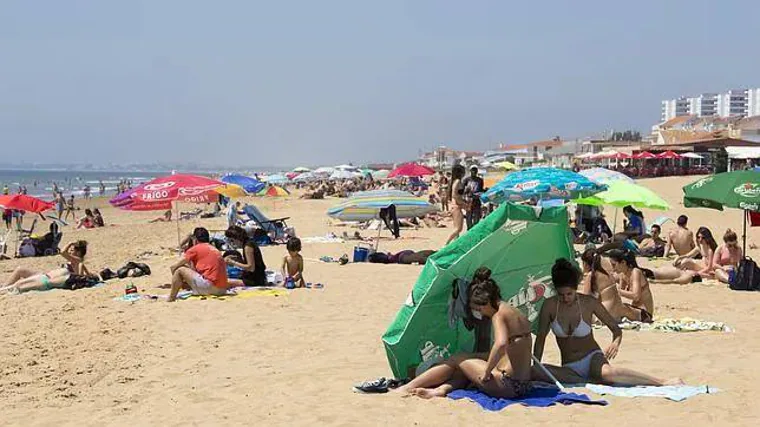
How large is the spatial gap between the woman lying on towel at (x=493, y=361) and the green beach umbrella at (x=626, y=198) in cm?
817

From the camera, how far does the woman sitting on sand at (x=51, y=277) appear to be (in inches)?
428

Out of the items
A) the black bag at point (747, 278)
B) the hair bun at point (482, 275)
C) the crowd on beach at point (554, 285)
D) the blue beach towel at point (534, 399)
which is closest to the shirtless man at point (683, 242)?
the crowd on beach at point (554, 285)

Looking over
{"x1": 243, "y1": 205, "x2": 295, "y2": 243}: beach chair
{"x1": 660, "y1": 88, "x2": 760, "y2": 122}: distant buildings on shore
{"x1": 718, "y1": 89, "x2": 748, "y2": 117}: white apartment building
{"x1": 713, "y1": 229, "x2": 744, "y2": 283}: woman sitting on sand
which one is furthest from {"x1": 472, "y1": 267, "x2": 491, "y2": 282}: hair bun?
{"x1": 718, "y1": 89, "x2": 748, "y2": 117}: white apartment building

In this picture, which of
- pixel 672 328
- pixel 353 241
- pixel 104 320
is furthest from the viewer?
pixel 353 241

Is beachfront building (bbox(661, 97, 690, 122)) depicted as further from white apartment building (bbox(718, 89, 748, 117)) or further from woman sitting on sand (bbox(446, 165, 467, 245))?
woman sitting on sand (bbox(446, 165, 467, 245))

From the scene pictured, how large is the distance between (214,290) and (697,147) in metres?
37.7

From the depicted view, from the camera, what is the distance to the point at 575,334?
17.7 feet

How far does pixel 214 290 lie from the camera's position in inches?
384

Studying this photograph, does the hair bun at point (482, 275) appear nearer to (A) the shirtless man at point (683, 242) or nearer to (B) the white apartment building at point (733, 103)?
(A) the shirtless man at point (683, 242)

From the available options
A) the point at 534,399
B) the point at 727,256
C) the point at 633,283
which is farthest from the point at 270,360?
the point at 727,256

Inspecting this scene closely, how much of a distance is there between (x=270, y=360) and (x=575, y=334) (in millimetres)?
2584

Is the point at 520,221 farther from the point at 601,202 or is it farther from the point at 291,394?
the point at 601,202

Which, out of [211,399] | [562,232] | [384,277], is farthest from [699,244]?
[211,399]

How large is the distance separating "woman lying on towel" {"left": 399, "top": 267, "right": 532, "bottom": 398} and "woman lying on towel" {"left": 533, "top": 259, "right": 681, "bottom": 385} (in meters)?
0.26
